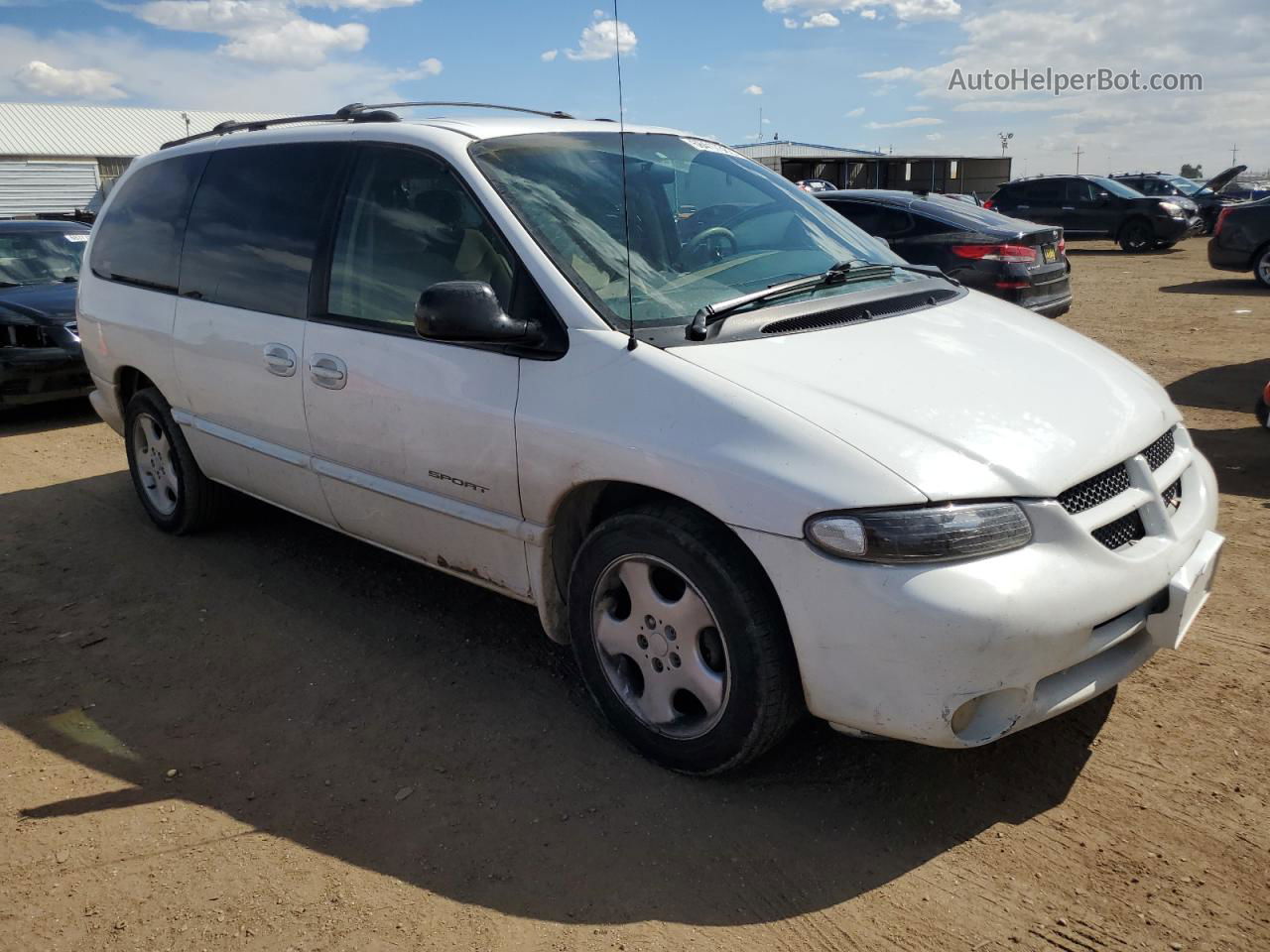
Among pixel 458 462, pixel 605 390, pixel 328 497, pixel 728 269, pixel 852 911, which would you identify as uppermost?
pixel 728 269

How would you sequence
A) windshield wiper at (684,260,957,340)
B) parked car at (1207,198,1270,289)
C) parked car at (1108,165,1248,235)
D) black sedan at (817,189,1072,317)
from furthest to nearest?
1. parked car at (1108,165,1248,235)
2. parked car at (1207,198,1270,289)
3. black sedan at (817,189,1072,317)
4. windshield wiper at (684,260,957,340)

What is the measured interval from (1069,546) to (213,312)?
3.58 metres

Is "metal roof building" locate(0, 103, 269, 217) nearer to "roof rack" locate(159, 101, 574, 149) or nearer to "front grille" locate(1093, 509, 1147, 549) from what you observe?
"roof rack" locate(159, 101, 574, 149)

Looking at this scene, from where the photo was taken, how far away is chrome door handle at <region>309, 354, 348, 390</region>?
3.73 meters

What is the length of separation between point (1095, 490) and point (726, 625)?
3.48 feet

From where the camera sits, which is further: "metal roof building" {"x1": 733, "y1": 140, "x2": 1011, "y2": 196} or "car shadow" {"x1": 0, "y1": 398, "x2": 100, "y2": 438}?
"metal roof building" {"x1": 733, "y1": 140, "x2": 1011, "y2": 196}

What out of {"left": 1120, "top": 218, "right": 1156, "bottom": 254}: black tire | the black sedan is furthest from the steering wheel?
{"left": 1120, "top": 218, "right": 1156, "bottom": 254}: black tire

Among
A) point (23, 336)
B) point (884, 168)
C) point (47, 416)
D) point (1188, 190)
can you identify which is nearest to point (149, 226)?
point (23, 336)

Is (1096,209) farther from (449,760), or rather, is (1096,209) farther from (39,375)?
(449,760)

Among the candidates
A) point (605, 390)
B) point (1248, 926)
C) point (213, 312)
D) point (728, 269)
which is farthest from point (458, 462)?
point (1248, 926)

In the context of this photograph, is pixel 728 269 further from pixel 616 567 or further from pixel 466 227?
pixel 616 567

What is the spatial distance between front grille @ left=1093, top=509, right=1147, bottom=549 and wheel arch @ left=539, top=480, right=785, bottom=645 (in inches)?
46.6

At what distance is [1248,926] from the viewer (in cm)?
240

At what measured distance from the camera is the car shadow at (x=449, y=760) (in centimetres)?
272
